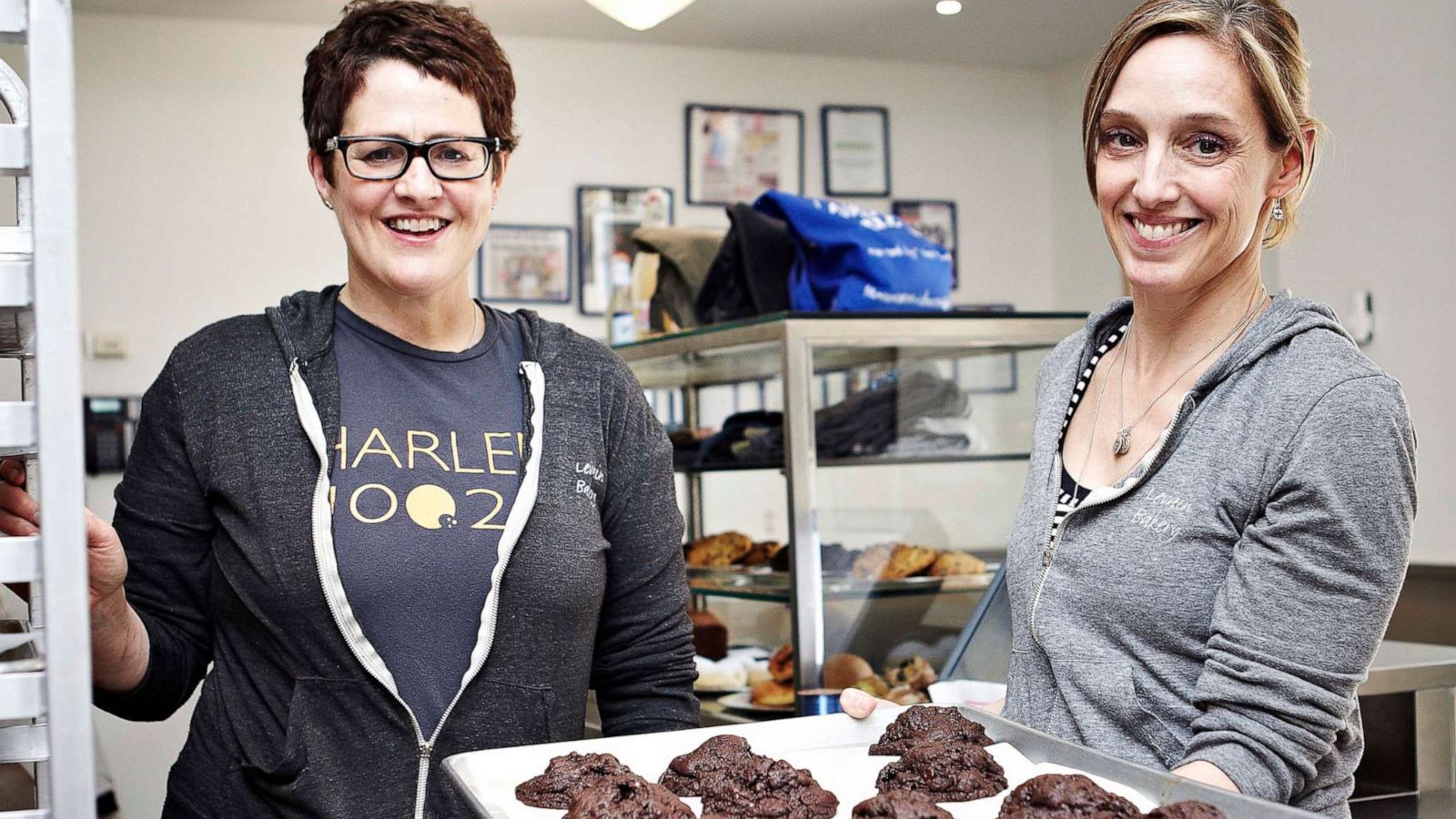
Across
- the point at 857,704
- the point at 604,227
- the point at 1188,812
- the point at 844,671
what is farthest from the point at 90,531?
the point at 604,227

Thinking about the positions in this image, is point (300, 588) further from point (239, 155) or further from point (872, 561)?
point (239, 155)

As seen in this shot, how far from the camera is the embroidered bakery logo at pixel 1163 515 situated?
121 cm

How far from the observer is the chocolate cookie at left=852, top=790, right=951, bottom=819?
102 cm

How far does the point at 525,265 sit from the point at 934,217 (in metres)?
2.02

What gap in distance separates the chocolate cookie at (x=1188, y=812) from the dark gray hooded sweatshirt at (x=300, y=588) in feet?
2.34

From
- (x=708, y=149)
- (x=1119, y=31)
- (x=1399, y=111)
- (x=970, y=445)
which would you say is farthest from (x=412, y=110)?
(x=708, y=149)

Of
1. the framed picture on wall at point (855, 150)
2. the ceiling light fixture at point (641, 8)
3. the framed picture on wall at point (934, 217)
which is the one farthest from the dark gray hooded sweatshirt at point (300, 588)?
the framed picture on wall at point (934, 217)

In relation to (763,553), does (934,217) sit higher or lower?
higher

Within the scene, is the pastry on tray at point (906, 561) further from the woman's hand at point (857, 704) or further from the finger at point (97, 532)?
the finger at point (97, 532)

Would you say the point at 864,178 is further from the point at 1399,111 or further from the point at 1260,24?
the point at 1260,24

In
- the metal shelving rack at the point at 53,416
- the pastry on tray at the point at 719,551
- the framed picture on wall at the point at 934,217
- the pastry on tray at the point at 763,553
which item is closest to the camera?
the metal shelving rack at the point at 53,416

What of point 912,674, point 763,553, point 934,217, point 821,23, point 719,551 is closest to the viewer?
point 912,674

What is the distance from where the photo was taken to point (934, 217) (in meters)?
6.50

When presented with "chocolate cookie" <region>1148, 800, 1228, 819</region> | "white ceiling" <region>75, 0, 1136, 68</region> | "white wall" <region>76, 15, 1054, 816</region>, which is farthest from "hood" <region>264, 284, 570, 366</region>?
"white wall" <region>76, 15, 1054, 816</region>
